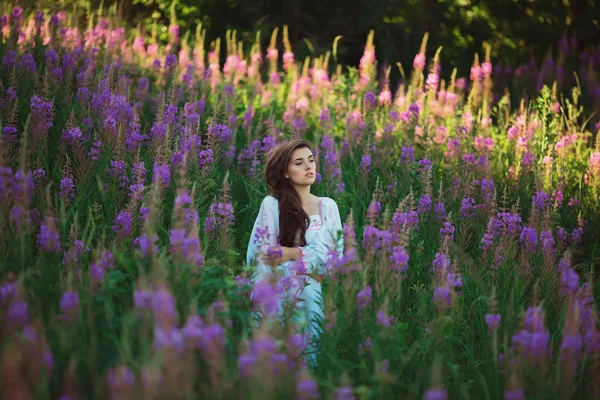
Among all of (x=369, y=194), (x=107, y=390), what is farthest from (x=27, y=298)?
(x=369, y=194)

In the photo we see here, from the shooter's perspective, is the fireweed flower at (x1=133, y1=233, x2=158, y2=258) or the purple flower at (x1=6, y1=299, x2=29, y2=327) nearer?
the purple flower at (x1=6, y1=299, x2=29, y2=327)

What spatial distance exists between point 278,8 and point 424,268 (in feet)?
20.6

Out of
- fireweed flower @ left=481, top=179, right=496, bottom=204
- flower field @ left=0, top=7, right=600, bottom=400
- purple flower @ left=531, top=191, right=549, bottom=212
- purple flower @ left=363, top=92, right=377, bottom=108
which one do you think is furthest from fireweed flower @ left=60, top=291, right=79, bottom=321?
purple flower @ left=363, top=92, right=377, bottom=108

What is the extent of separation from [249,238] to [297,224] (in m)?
1.00

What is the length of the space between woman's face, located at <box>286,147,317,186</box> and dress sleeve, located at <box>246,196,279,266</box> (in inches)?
7.0

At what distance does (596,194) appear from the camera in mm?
5211

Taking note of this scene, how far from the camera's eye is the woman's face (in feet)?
12.1

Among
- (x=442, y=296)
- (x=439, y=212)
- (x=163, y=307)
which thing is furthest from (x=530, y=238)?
(x=163, y=307)

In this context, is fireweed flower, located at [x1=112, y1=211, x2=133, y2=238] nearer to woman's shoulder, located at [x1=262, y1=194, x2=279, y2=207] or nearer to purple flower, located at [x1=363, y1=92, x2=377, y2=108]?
woman's shoulder, located at [x1=262, y1=194, x2=279, y2=207]

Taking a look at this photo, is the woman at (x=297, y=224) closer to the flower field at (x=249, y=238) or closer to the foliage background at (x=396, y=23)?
the flower field at (x=249, y=238)

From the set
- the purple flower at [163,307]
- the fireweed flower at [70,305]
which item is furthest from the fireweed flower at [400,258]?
the fireweed flower at [70,305]

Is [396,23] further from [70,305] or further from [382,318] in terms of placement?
[70,305]

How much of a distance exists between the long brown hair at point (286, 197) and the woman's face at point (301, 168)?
1.0 inches

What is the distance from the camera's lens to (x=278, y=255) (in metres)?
2.93
